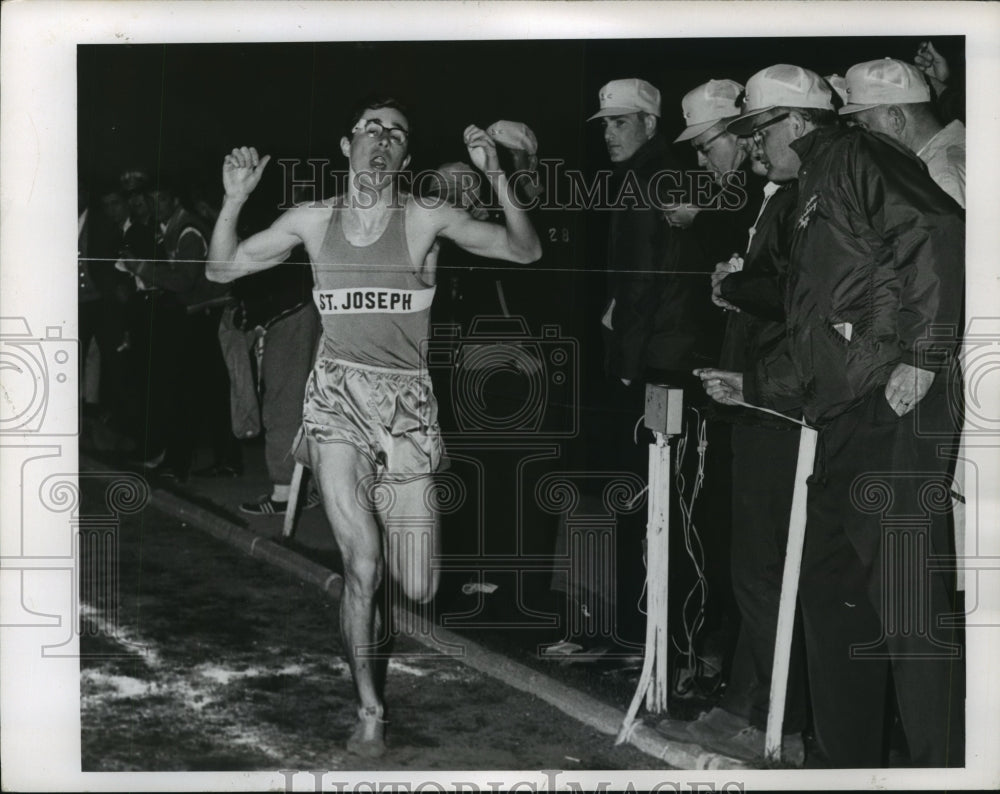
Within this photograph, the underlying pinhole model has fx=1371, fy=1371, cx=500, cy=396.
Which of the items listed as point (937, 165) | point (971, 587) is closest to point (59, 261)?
point (937, 165)

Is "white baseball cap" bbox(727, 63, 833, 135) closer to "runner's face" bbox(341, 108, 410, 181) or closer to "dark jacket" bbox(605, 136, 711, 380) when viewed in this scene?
"dark jacket" bbox(605, 136, 711, 380)

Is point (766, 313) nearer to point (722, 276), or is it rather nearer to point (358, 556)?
point (722, 276)

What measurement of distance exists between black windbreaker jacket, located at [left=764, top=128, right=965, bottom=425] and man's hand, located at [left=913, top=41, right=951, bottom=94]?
27 centimetres

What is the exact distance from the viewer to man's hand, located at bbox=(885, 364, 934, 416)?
4.25 m

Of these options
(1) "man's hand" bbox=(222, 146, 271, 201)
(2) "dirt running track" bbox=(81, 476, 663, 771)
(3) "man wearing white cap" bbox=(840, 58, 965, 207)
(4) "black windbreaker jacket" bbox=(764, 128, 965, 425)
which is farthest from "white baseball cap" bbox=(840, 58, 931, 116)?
(2) "dirt running track" bbox=(81, 476, 663, 771)

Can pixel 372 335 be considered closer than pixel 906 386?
No

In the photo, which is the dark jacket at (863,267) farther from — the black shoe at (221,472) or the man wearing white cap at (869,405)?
the black shoe at (221,472)

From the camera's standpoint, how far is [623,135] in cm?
438

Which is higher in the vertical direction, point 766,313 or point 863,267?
point 863,267

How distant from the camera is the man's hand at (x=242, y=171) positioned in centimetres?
441

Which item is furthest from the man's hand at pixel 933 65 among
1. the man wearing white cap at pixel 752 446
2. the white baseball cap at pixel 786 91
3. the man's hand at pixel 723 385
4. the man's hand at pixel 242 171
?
the man's hand at pixel 242 171

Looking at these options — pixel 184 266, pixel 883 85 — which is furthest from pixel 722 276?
pixel 184 266

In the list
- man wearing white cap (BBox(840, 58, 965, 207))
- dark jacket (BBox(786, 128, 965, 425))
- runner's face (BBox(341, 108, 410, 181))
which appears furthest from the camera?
runner's face (BBox(341, 108, 410, 181))

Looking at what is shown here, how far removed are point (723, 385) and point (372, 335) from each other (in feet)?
3.74
